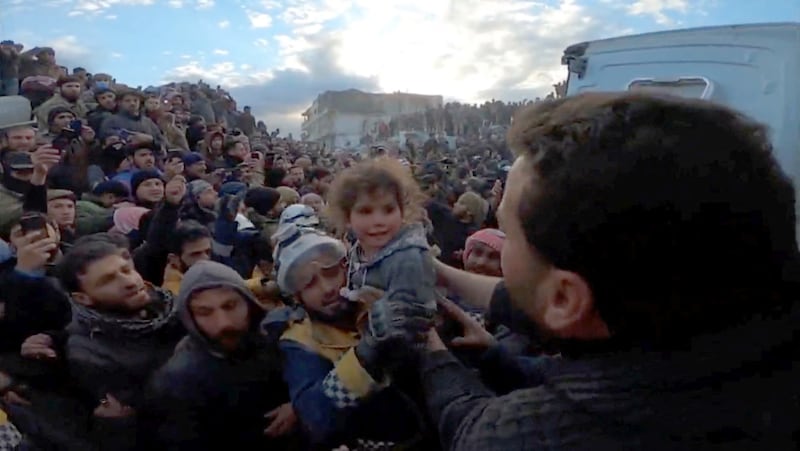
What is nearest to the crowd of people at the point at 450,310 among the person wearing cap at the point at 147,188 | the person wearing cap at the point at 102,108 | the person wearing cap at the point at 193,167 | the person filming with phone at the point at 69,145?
the person wearing cap at the point at 147,188

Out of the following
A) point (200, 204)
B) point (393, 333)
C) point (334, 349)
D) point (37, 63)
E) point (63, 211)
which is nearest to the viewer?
point (393, 333)

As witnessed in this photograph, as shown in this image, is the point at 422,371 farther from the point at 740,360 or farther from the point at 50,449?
the point at 50,449

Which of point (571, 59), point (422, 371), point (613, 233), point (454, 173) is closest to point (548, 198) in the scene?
point (613, 233)

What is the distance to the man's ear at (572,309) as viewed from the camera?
0.85 meters

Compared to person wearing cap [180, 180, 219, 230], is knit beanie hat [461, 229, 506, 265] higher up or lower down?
higher up

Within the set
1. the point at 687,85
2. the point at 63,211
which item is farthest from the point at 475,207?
the point at 63,211

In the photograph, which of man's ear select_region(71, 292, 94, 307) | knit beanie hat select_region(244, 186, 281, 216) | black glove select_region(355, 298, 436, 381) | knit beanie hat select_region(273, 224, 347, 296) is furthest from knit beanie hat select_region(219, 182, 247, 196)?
black glove select_region(355, 298, 436, 381)

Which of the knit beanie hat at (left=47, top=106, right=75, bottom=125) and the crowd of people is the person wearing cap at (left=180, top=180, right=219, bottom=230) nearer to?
the crowd of people

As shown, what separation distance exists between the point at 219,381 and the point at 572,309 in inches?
45.9

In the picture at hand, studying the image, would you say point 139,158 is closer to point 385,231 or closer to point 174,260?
point 174,260

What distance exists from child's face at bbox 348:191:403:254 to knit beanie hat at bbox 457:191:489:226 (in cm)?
292

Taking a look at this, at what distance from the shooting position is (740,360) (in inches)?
32.0

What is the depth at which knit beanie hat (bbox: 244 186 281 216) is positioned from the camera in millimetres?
4496

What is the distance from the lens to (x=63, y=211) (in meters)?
3.76
